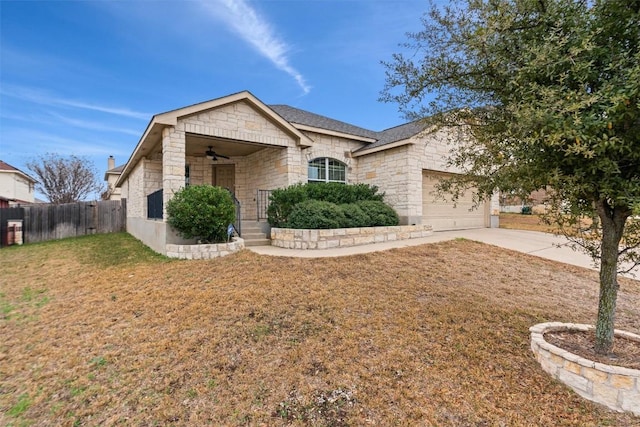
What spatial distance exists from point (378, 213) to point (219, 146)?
6.44m

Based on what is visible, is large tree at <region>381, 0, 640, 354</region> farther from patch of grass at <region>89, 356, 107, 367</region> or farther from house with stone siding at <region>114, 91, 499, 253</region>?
patch of grass at <region>89, 356, 107, 367</region>

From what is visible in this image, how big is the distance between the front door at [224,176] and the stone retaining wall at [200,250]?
5856 mm

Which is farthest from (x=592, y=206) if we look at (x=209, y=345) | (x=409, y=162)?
(x=409, y=162)

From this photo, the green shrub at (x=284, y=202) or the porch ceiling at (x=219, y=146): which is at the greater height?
the porch ceiling at (x=219, y=146)

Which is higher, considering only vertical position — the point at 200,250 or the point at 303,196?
the point at 303,196

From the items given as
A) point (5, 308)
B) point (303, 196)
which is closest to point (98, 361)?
point (5, 308)

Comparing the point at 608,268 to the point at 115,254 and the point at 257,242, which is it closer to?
the point at 257,242

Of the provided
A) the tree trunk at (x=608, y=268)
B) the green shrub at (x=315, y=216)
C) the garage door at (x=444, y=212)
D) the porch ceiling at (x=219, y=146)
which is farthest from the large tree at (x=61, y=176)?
the tree trunk at (x=608, y=268)

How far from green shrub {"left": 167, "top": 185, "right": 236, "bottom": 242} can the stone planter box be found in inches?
269

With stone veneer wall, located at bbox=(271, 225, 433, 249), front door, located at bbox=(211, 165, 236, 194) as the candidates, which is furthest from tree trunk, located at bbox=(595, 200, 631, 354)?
front door, located at bbox=(211, 165, 236, 194)

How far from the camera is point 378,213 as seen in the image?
406 inches

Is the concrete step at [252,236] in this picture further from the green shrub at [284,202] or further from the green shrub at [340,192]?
the green shrub at [340,192]

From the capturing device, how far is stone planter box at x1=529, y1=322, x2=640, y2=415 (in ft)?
8.24

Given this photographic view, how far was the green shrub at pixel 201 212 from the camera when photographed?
24.2ft
